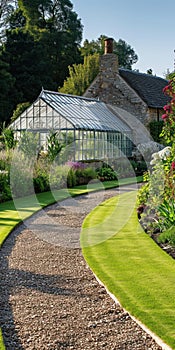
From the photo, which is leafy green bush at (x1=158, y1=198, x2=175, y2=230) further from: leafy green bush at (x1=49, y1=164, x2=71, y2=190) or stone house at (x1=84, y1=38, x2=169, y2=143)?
stone house at (x1=84, y1=38, x2=169, y2=143)

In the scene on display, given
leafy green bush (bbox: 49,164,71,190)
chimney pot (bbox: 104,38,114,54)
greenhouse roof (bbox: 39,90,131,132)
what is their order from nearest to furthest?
leafy green bush (bbox: 49,164,71,190), greenhouse roof (bbox: 39,90,131,132), chimney pot (bbox: 104,38,114,54)

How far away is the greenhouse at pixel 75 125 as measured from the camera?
19172 millimetres

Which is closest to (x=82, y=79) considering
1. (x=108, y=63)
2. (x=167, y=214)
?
(x=108, y=63)

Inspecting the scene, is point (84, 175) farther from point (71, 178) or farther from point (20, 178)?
point (20, 178)

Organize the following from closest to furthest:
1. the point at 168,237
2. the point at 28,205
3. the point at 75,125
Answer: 1. the point at 168,237
2. the point at 28,205
3. the point at 75,125

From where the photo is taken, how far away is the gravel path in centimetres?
421

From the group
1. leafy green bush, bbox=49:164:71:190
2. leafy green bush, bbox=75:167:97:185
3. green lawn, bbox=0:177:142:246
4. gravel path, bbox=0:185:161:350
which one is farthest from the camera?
leafy green bush, bbox=75:167:97:185

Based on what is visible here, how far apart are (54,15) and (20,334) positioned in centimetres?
4384

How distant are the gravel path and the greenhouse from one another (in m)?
10.6

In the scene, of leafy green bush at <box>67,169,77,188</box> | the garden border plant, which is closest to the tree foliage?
leafy green bush at <box>67,169,77,188</box>

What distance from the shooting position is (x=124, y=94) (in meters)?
26.8

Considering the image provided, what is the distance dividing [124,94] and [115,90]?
632 mm

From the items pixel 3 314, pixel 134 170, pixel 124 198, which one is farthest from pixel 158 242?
pixel 134 170

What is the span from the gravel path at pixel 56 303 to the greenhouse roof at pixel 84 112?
12011 mm
